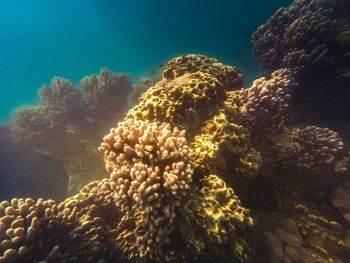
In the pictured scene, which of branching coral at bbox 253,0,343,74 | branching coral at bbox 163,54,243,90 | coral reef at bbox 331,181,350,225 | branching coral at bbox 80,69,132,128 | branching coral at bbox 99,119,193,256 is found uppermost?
branching coral at bbox 80,69,132,128

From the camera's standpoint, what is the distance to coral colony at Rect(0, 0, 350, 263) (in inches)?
111

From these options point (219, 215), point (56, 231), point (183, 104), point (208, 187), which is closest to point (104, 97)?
point (183, 104)

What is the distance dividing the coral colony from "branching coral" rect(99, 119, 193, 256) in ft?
0.05

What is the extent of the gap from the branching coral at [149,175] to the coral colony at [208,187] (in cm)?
1

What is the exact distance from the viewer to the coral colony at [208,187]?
2808mm

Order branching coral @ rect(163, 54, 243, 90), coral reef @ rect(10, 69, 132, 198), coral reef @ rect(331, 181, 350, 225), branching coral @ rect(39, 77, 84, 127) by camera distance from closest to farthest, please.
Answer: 1. coral reef @ rect(331, 181, 350, 225)
2. branching coral @ rect(163, 54, 243, 90)
3. coral reef @ rect(10, 69, 132, 198)
4. branching coral @ rect(39, 77, 84, 127)

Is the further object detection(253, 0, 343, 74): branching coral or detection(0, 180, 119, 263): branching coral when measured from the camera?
detection(253, 0, 343, 74): branching coral

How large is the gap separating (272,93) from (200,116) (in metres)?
1.63

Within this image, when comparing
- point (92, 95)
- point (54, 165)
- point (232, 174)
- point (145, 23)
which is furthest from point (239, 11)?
point (232, 174)

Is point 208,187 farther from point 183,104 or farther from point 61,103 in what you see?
point 61,103

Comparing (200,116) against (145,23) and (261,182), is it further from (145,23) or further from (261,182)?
(145,23)

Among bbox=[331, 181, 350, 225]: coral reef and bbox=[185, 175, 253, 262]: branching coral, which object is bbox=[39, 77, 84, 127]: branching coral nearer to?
bbox=[185, 175, 253, 262]: branching coral

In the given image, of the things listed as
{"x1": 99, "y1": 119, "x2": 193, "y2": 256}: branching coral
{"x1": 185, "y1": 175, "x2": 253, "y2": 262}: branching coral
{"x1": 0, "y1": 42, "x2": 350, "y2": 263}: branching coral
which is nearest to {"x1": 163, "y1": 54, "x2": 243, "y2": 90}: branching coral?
{"x1": 0, "y1": 42, "x2": 350, "y2": 263}: branching coral

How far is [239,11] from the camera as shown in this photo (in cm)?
3544
